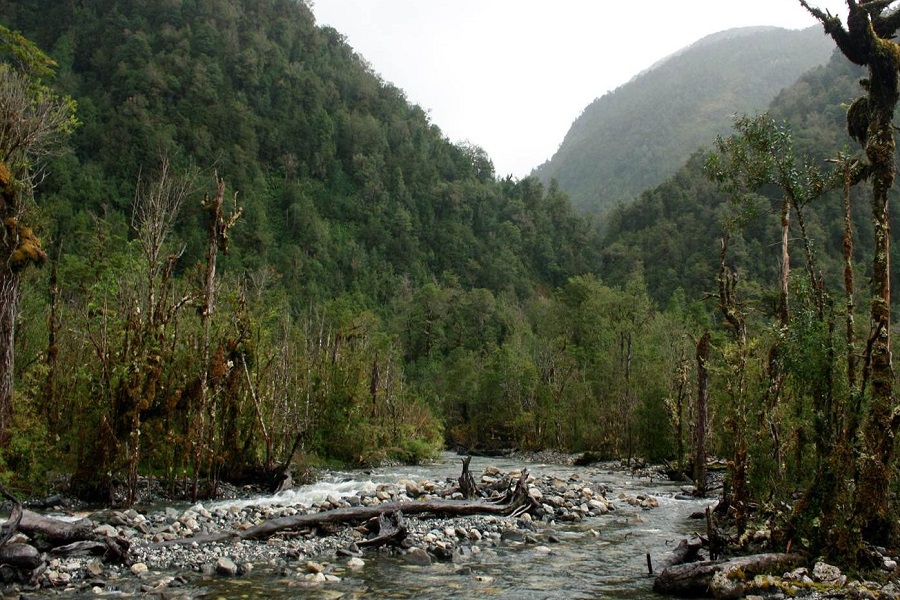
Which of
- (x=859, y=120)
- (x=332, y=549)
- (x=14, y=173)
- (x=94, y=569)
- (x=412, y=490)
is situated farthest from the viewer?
(x=412, y=490)

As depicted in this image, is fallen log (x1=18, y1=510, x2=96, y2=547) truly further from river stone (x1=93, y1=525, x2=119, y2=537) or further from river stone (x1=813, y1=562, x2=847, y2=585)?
river stone (x1=813, y1=562, x2=847, y2=585)

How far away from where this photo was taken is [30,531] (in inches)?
432

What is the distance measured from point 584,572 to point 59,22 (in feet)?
432

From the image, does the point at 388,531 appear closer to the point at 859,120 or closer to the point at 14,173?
the point at 14,173

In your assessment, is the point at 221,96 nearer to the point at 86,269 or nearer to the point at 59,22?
the point at 59,22

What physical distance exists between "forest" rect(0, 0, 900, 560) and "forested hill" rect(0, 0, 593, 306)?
22.3 inches

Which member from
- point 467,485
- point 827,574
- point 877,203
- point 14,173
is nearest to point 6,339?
point 14,173

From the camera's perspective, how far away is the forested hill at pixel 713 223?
78.1 m

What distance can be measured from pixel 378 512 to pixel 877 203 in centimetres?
1217

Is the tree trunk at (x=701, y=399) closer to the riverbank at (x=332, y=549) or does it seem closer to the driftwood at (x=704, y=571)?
the riverbank at (x=332, y=549)

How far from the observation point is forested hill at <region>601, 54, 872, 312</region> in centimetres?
7806

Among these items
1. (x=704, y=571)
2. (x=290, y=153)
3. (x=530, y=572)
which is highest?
(x=290, y=153)

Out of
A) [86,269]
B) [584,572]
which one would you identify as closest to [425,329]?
[86,269]

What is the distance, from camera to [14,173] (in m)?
15.0
